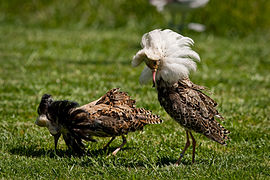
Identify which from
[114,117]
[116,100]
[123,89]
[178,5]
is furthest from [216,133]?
[178,5]

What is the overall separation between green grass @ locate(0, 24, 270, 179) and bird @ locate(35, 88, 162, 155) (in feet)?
0.87

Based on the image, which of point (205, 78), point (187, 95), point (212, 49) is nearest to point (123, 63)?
point (205, 78)

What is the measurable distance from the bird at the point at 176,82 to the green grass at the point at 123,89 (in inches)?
17.5

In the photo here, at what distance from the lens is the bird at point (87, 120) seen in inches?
200

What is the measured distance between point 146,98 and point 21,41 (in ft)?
22.9

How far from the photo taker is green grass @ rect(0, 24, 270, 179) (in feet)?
15.8

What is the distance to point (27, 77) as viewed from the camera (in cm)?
969

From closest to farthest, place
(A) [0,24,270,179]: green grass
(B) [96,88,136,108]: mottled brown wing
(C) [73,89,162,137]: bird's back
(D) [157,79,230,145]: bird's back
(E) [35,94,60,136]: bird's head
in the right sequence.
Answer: (A) [0,24,270,179]: green grass < (D) [157,79,230,145]: bird's back < (C) [73,89,162,137]: bird's back < (E) [35,94,60,136]: bird's head < (B) [96,88,136,108]: mottled brown wing

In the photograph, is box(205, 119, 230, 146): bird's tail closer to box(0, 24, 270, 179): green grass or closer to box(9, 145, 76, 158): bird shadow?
box(0, 24, 270, 179): green grass

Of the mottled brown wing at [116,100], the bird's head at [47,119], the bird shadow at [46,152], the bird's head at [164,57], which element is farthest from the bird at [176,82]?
the bird's head at [47,119]

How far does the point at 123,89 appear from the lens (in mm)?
8664

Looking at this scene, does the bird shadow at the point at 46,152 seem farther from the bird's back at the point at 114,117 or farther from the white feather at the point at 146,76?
the white feather at the point at 146,76

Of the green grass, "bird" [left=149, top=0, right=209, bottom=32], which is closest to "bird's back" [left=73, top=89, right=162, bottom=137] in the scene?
the green grass

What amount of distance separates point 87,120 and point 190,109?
3.81 feet
